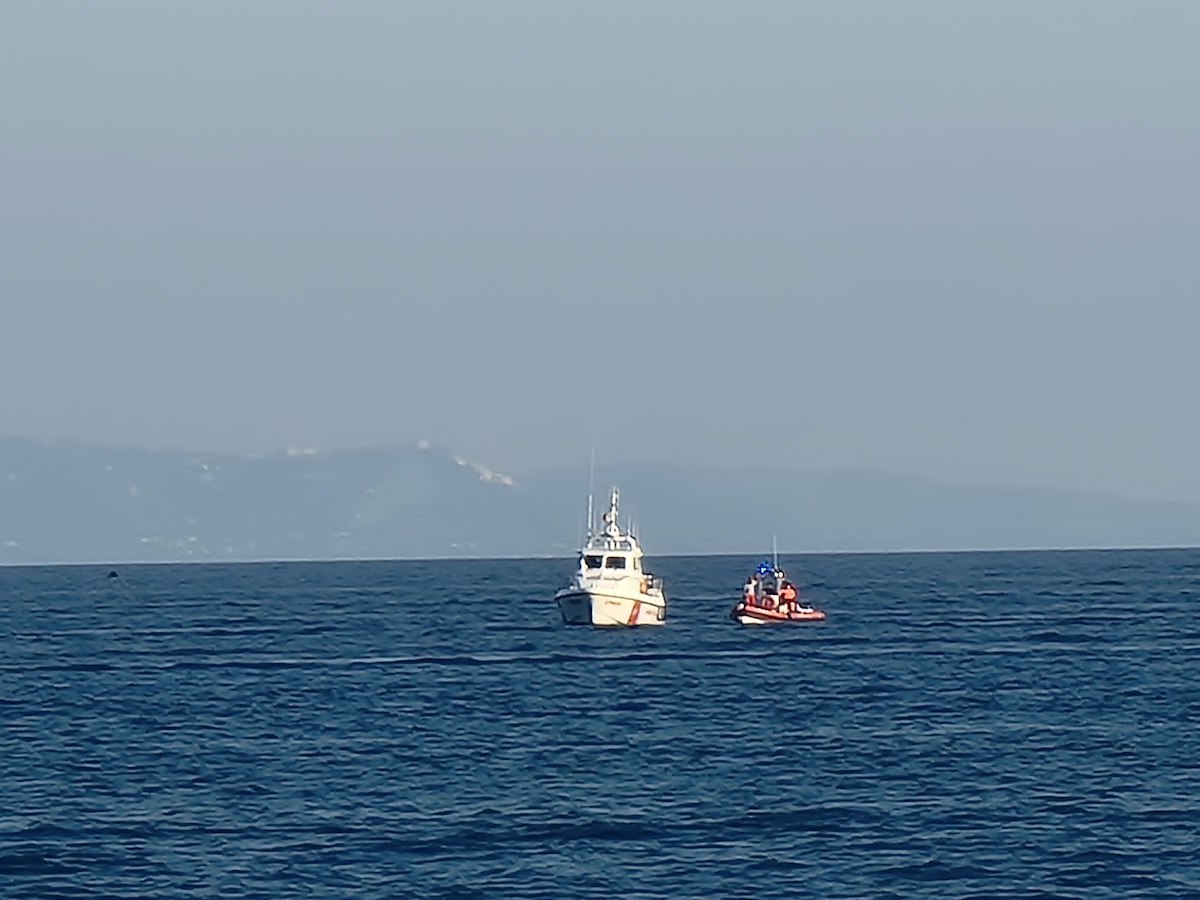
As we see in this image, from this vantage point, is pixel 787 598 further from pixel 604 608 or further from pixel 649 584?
pixel 604 608

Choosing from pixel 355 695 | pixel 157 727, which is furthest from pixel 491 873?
pixel 355 695

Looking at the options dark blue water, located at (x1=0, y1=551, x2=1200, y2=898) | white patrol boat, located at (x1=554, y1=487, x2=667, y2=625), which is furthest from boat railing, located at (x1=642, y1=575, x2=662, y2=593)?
dark blue water, located at (x1=0, y1=551, x2=1200, y2=898)

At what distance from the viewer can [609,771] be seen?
74.4 meters

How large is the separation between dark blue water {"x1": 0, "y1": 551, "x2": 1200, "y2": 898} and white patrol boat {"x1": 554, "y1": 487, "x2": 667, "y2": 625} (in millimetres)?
10845

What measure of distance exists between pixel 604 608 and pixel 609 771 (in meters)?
70.7

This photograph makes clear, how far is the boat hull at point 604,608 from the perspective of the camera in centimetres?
14450

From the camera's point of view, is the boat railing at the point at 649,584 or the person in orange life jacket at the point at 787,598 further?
the person in orange life jacket at the point at 787,598

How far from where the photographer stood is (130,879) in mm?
55812

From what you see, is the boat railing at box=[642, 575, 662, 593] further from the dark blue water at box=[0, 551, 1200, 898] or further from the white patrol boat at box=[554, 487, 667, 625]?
the dark blue water at box=[0, 551, 1200, 898]

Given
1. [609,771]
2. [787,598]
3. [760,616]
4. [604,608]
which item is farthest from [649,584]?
[609,771]

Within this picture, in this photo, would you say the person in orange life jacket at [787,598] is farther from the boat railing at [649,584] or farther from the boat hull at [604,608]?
the boat hull at [604,608]

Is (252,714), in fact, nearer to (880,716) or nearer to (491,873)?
(880,716)

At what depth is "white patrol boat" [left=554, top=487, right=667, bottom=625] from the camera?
144000 millimetres

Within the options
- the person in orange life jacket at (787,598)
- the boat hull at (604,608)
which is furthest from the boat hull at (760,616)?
the boat hull at (604,608)
